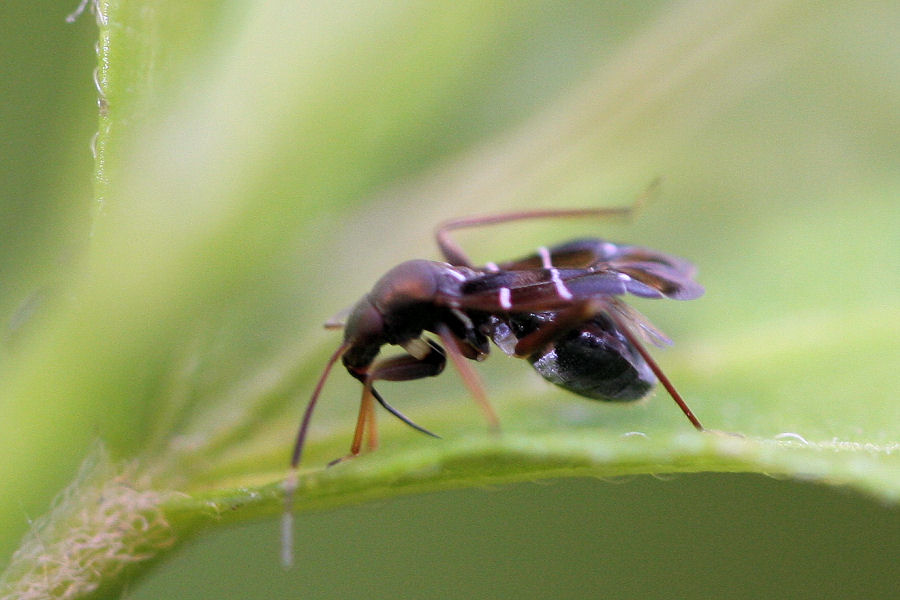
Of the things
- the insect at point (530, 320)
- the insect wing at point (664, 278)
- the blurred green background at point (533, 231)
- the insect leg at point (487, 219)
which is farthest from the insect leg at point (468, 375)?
the insect wing at point (664, 278)

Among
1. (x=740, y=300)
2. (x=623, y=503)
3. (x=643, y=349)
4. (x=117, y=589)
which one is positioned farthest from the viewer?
(x=623, y=503)

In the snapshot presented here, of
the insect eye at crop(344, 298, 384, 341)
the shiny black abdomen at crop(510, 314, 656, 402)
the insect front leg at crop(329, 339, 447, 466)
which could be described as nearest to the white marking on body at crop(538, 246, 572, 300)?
the shiny black abdomen at crop(510, 314, 656, 402)

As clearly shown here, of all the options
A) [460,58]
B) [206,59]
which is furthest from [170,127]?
[460,58]

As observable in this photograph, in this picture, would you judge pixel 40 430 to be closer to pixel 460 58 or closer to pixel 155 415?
pixel 155 415

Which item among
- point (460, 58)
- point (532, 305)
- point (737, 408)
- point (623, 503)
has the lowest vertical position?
point (623, 503)

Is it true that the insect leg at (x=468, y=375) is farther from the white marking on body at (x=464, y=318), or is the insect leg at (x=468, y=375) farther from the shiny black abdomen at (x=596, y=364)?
the shiny black abdomen at (x=596, y=364)

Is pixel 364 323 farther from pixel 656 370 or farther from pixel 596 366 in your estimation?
pixel 656 370

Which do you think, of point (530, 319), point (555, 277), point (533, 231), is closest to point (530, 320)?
point (530, 319)
